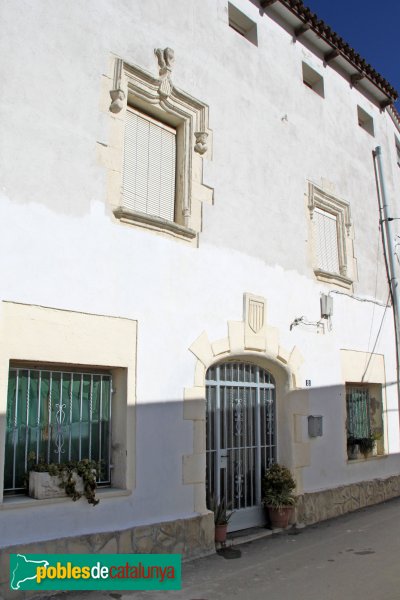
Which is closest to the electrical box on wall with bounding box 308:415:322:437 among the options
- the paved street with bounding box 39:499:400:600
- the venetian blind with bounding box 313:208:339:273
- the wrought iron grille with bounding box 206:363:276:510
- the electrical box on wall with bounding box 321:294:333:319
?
the wrought iron grille with bounding box 206:363:276:510

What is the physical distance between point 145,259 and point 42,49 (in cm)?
249

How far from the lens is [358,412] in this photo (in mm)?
10469

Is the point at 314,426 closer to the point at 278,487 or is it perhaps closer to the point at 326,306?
the point at 278,487

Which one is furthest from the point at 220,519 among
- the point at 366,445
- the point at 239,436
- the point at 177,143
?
the point at 177,143

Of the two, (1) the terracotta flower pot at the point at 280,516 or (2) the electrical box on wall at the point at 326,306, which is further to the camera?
(2) the electrical box on wall at the point at 326,306

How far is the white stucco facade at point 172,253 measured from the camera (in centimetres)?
580

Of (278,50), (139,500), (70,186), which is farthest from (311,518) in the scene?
(278,50)

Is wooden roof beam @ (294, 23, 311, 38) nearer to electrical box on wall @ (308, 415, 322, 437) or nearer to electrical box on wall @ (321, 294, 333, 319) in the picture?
electrical box on wall @ (321, 294, 333, 319)

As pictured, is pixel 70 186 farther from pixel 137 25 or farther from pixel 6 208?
pixel 137 25

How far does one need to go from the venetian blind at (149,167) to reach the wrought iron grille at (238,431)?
233cm

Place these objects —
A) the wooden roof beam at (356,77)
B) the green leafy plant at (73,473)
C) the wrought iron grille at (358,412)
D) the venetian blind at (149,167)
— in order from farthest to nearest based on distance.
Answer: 1. the wooden roof beam at (356,77)
2. the wrought iron grille at (358,412)
3. the venetian blind at (149,167)
4. the green leafy plant at (73,473)

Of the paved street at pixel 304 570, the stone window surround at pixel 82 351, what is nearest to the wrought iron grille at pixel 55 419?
the stone window surround at pixel 82 351

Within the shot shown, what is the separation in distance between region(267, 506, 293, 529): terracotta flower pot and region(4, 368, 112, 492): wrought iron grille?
2803 mm

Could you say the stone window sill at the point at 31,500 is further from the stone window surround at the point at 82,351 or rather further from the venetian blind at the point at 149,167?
the venetian blind at the point at 149,167
